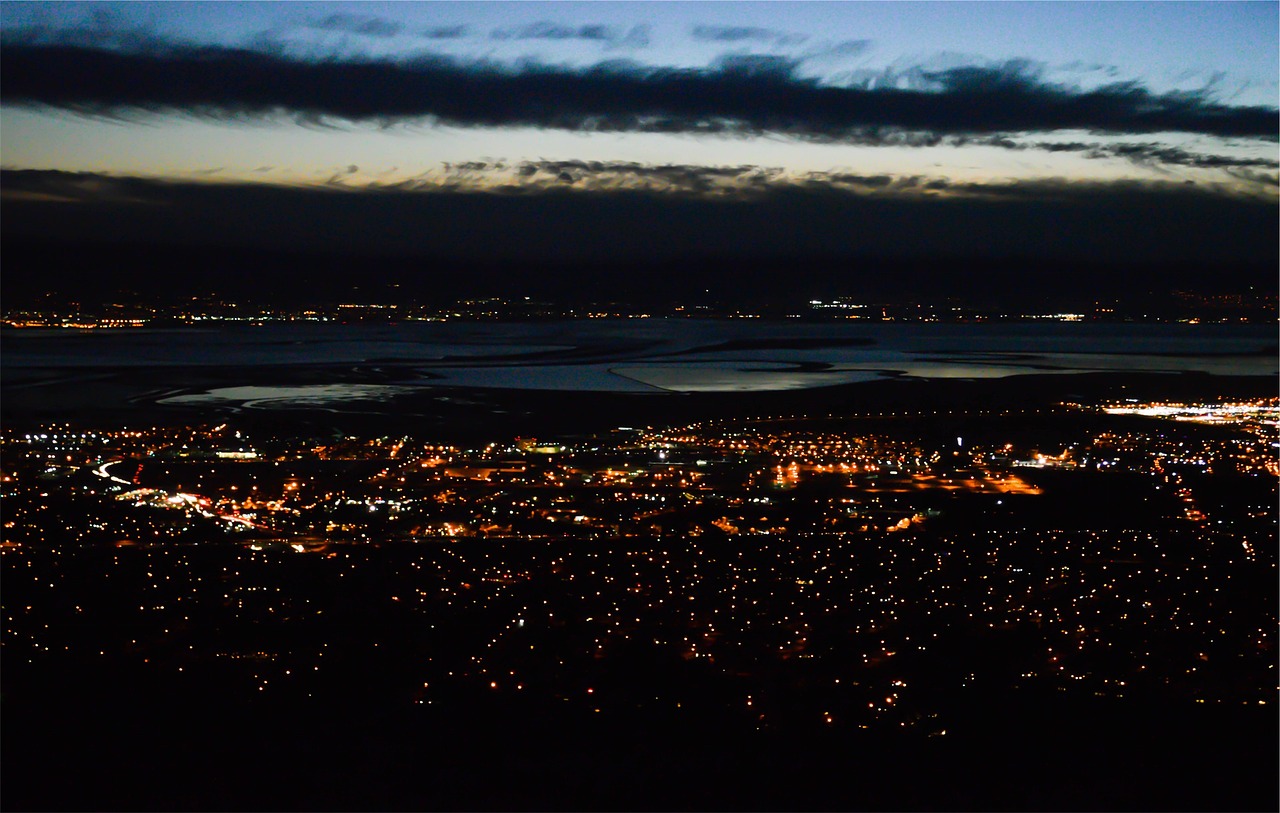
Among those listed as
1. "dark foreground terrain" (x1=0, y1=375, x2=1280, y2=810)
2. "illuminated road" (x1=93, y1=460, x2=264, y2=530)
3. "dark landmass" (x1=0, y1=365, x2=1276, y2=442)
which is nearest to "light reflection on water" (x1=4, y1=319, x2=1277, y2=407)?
"dark landmass" (x1=0, y1=365, x2=1276, y2=442)

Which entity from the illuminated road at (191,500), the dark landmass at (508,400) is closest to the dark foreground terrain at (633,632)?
the illuminated road at (191,500)

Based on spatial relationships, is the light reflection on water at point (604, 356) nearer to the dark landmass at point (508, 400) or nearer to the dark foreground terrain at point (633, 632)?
the dark landmass at point (508, 400)

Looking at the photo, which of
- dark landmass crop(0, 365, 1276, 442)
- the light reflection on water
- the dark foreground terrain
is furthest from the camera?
the light reflection on water

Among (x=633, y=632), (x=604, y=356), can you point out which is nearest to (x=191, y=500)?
(x=633, y=632)

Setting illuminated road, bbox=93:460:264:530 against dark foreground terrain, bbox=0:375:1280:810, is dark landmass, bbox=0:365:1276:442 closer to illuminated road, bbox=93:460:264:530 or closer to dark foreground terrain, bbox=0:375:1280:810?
dark foreground terrain, bbox=0:375:1280:810

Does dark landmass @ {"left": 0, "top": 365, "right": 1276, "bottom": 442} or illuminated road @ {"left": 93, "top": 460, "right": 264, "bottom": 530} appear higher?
dark landmass @ {"left": 0, "top": 365, "right": 1276, "bottom": 442}

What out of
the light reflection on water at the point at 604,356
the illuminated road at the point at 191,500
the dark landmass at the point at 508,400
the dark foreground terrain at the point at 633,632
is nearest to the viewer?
the dark foreground terrain at the point at 633,632

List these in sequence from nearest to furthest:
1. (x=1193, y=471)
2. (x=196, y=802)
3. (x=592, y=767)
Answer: (x=196, y=802)
(x=592, y=767)
(x=1193, y=471)

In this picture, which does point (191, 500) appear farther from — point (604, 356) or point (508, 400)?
point (604, 356)

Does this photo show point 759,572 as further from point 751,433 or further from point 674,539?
point 751,433

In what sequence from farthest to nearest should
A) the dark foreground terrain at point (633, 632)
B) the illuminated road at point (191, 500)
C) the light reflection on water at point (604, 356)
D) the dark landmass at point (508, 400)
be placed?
the light reflection on water at point (604, 356) → the dark landmass at point (508, 400) → the illuminated road at point (191, 500) → the dark foreground terrain at point (633, 632)

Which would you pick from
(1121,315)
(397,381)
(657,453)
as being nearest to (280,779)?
(657,453)
